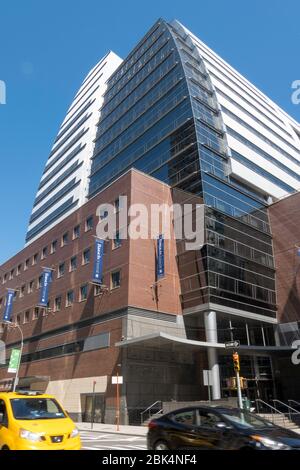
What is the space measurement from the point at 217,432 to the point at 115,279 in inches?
1054

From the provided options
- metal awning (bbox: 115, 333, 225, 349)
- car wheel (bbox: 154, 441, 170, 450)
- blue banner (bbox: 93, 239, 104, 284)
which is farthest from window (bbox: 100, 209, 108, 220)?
car wheel (bbox: 154, 441, 170, 450)

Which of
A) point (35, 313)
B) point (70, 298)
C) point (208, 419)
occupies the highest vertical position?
point (70, 298)

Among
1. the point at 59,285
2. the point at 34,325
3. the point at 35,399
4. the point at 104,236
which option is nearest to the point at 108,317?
the point at 104,236

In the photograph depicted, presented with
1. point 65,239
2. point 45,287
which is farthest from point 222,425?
point 65,239

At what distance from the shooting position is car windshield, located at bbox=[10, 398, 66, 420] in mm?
9070

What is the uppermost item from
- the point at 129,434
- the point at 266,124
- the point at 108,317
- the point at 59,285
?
the point at 266,124

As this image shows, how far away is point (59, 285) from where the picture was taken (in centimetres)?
A: 4416

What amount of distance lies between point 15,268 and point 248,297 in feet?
115

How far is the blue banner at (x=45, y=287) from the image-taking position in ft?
146

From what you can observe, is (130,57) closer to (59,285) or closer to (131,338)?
(59,285)

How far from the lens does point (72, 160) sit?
77250 mm

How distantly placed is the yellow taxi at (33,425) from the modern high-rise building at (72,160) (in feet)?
185

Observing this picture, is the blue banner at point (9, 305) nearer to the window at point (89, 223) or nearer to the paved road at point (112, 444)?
the window at point (89, 223)

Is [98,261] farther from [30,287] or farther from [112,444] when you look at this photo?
[112,444]
